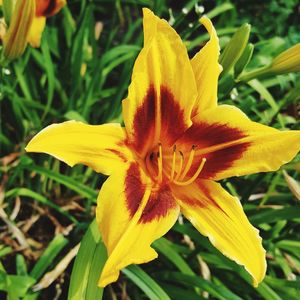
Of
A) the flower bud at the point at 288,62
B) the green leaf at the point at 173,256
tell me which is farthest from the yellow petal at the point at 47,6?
the green leaf at the point at 173,256

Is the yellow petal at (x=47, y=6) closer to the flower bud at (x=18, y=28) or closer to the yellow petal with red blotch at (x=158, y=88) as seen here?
the flower bud at (x=18, y=28)

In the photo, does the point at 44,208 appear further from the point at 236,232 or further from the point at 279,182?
the point at 236,232

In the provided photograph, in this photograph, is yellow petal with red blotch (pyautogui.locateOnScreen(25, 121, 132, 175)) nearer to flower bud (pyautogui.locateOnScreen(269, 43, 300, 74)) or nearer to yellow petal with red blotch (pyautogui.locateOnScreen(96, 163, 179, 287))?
yellow petal with red blotch (pyautogui.locateOnScreen(96, 163, 179, 287))

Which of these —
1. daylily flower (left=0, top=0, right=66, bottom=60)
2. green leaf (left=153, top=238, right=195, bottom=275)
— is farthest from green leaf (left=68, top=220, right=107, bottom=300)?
daylily flower (left=0, top=0, right=66, bottom=60)

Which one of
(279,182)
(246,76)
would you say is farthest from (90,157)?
(279,182)

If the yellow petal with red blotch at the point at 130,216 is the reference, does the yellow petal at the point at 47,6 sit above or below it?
above

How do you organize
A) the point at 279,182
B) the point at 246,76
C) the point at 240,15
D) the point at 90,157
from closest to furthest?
1. the point at 90,157
2. the point at 246,76
3. the point at 279,182
4. the point at 240,15

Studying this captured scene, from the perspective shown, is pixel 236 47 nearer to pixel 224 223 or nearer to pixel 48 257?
pixel 224 223
